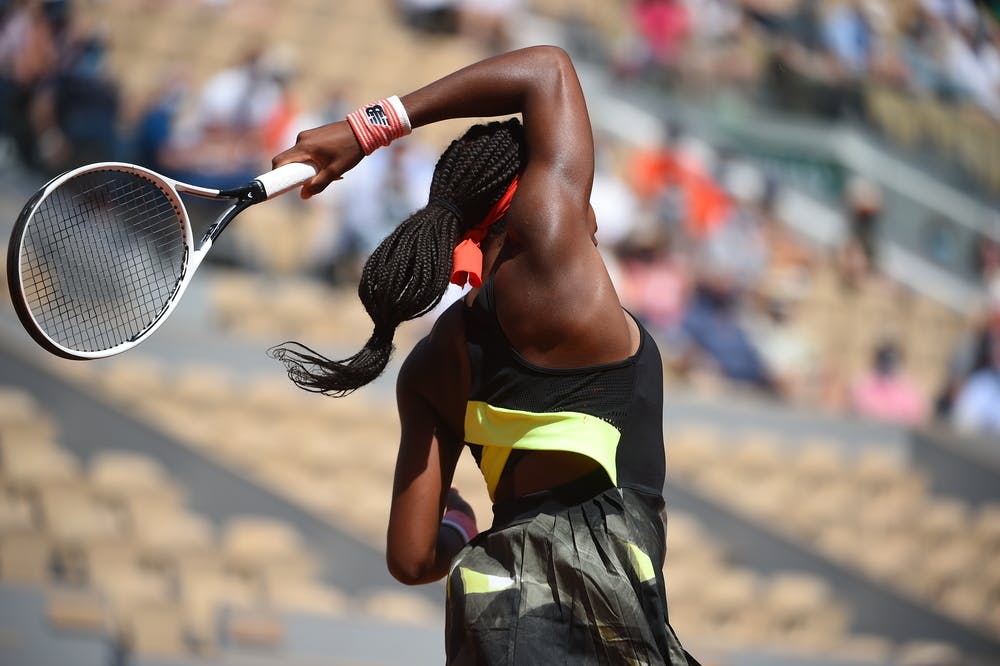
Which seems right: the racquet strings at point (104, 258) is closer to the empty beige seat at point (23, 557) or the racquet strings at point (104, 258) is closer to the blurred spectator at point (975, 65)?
the empty beige seat at point (23, 557)

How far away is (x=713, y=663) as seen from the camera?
5.10 m

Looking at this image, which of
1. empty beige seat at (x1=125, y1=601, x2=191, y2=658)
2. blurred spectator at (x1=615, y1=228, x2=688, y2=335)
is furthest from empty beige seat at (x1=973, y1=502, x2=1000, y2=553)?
empty beige seat at (x1=125, y1=601, x2=191, y2=658)

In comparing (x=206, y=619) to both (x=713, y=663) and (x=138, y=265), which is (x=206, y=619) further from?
(x=138, y=265)

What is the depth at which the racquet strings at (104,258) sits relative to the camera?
2.17m

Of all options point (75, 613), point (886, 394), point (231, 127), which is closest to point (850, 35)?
point (886, 394)

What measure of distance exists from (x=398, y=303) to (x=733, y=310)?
6.71 m

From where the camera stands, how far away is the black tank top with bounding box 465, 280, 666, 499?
2.13m

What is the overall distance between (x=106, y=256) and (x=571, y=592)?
1.00 m

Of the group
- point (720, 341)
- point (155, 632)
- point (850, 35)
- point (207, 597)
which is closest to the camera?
point (155, 632)

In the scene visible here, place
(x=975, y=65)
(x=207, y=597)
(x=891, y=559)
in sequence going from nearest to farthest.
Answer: (x=207, y=597)
(x=891, y=559)
(x=975, y=65)

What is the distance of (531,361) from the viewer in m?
2.12

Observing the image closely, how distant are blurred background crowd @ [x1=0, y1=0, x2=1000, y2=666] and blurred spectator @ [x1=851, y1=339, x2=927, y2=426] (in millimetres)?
27

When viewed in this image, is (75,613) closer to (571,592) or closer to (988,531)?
(571,592)

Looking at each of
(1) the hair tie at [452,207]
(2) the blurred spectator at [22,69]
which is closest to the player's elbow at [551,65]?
(1) the hair tie at [452,207]
